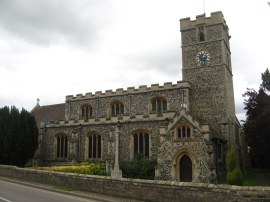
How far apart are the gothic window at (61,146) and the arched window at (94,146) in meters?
3.02

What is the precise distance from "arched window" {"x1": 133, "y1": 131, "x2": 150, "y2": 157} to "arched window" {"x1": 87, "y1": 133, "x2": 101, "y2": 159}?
3.64 metres

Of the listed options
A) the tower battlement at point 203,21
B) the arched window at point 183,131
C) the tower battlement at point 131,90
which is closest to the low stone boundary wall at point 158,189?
the arched window at point 183,131

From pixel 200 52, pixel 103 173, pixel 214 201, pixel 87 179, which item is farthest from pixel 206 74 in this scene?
pixel 214 201

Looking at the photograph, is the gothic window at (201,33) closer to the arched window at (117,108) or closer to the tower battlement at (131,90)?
the tower battlement at (131,90)

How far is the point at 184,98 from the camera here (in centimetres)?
2683

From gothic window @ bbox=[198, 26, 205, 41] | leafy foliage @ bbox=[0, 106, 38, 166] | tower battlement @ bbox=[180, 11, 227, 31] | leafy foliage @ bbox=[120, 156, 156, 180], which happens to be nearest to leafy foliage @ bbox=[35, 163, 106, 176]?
leafy foliage @ bbox=[120, 156, 156, 180]

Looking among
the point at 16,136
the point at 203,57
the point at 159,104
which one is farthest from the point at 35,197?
the point at 203,57

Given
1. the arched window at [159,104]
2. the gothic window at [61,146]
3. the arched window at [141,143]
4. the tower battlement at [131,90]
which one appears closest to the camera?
the arched window at [141,143]

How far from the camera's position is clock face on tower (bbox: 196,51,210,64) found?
28672 mm

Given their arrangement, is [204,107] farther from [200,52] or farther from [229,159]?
[229,159]

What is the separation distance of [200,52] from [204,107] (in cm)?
543

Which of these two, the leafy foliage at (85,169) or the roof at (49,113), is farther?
the roof at (49,113)

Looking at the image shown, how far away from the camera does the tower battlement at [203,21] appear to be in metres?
28.9

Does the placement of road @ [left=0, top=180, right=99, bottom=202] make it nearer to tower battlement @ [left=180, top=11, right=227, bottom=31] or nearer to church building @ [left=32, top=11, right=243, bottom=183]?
church building @ [left=32, top=11, right=243, bottom=183]
